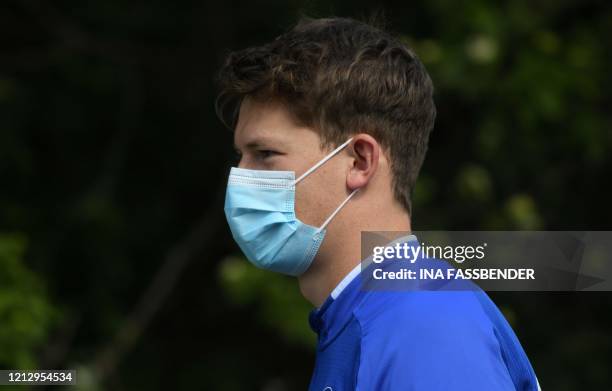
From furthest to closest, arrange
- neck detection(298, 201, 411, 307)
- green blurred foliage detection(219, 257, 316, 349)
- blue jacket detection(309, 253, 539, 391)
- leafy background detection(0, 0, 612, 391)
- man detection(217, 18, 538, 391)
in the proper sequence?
1. leafy background detection(0, 0, 612, 391)
2. green blurred foliage detection(219, 257, 316, 349)
3. neck detection(298, 201, 411, 307)
4. man detection(217, 18, 538, 391)
5. blue jacket detection(309, 253, 539, 391)

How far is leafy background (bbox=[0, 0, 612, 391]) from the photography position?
214 inches

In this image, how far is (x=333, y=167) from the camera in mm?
2195

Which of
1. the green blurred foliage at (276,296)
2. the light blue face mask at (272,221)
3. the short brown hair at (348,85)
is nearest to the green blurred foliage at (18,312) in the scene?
the green blurred foliage at (276,296)

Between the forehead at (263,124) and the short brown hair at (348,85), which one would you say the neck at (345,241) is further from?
the forehead at (263,124)

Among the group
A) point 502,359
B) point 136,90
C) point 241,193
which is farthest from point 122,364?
point 502,359

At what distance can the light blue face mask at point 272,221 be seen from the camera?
2.24m

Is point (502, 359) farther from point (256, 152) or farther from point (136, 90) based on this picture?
point (136, 90)

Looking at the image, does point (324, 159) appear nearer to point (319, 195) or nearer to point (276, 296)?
point (319, 195)

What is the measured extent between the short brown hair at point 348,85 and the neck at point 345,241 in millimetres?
64

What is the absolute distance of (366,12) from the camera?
595 centimetres

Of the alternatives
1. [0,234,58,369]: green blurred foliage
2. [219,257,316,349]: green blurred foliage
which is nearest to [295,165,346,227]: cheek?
[0,234,58,369]: green blurred foliage

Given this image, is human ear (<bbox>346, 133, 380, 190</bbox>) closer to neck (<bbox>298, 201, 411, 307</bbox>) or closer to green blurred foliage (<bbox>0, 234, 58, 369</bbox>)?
neck (<bbox>298, 201, 411, 307</bbox>)

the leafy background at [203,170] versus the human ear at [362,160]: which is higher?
the leafy background at [203,170]

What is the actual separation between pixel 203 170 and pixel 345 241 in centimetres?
485
